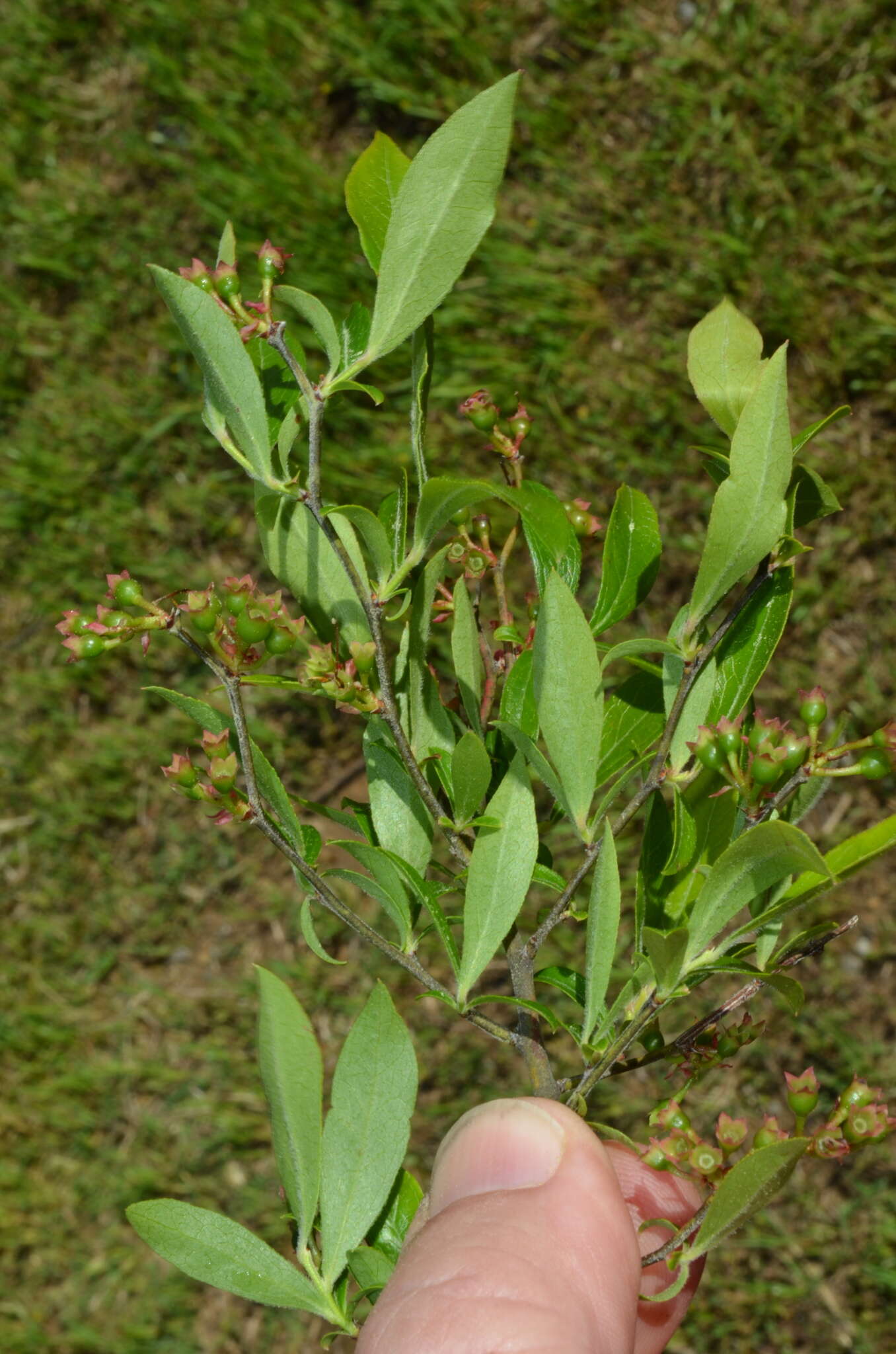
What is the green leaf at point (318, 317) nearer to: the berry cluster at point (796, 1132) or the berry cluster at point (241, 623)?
the berry cluster at point (241, 623)

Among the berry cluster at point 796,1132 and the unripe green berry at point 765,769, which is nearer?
the unripe green berry at point 765,769

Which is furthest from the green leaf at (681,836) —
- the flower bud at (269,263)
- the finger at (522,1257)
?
the flower bud at (269,263)

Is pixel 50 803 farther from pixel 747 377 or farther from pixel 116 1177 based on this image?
pixel 747 377

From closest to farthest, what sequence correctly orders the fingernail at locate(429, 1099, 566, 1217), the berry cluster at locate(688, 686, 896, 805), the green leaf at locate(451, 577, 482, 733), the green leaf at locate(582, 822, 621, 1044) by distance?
the berry cluster at locate(688, 686, 896, 805)
the green leaf at locate(582, 822, 621, 1044)
the green leaf at locate(451, 577, 482, 733)
the fingernail at locate(429, 1099, 566, 1217)

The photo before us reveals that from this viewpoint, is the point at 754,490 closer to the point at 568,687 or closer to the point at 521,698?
the point at 568,687

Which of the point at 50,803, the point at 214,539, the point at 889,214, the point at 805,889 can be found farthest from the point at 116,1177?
the point at 889,214

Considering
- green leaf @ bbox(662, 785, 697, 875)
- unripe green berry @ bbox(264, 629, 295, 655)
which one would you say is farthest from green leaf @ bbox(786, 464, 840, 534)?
unripe green berry @ bbox(264, 629, 295, 655)

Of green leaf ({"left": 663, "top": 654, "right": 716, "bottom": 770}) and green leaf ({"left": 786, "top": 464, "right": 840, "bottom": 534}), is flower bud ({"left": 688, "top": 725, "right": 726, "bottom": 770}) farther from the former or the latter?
green leaf ({"left": 786, "top": 464, "right": 840, "bottom": 534})
